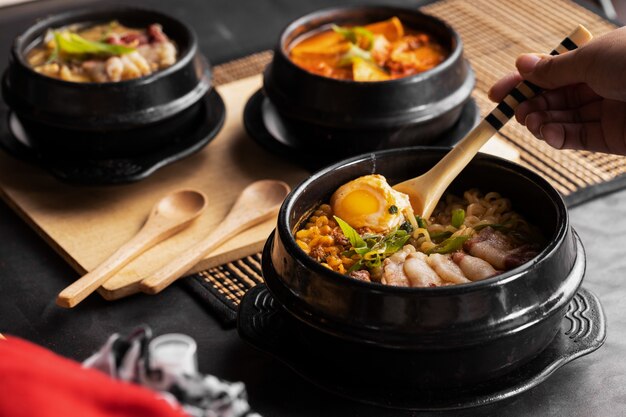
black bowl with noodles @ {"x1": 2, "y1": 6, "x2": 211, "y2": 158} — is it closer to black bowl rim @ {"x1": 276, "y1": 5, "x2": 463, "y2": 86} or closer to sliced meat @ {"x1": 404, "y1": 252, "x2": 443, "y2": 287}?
black bowl rim @ {"x1": 276, "y1": 5, "x2": 463, "y2": 86}

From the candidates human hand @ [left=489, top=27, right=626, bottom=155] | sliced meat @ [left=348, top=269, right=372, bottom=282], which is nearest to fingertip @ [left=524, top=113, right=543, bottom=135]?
human hand @ [left=489, top=27, right=626, bottom=155]

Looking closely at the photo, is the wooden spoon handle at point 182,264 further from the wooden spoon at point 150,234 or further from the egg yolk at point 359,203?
the egg yolk at point 359,203

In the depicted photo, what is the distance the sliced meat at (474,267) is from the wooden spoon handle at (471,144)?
231 mm

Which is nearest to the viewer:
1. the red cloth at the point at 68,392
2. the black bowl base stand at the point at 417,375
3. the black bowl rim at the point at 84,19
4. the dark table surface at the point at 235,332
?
the red cloth at the point at 68,392

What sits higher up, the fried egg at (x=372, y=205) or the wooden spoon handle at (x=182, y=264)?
the fried egg at (x=372, y=205)

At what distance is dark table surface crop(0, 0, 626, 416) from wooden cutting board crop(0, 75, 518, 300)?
48mm

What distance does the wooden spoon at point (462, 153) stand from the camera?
207 centimetres

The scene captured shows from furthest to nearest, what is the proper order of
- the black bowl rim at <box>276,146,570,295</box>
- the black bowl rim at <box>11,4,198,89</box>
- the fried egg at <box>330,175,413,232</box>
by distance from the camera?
the black bowl rim at <box>11,4,198,89</box>, the fried egg at <box>330,175,413,232</box>, the black bowl rim at <box>276,146,570,295</box>

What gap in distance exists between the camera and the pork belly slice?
1.88 meters

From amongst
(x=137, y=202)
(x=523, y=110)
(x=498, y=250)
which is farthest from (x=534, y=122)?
(x=137, y=202)

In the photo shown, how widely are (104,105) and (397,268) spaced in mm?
1044

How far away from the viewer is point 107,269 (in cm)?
225

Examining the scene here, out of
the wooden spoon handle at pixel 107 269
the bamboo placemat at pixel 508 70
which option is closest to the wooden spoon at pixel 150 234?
the wooden spoon handle at pixel 107 269

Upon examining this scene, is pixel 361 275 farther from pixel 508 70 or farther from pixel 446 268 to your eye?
pixel 508 70
